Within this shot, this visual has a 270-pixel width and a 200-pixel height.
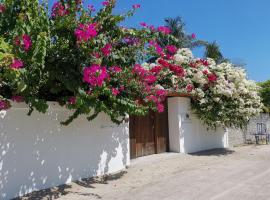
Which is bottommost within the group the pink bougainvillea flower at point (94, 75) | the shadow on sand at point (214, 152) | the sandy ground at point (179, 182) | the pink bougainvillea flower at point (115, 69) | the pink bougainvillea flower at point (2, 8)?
the sandy ground at point (179, 182)

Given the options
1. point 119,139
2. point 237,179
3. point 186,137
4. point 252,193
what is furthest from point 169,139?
point 252,193

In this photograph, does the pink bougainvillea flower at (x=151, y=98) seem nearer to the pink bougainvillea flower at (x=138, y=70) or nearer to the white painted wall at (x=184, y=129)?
the pink bougainvillea flower at (x=138, y=70)

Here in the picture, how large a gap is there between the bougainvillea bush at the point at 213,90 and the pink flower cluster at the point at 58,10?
20.9ft

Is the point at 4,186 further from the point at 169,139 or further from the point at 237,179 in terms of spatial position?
the point at 169,139

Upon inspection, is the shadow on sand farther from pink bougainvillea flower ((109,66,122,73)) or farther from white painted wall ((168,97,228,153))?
pink bougainvillea flower ((109,66,122,73))

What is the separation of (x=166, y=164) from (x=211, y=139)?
16.9 feet

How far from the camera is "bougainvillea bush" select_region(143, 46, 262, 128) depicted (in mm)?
15086

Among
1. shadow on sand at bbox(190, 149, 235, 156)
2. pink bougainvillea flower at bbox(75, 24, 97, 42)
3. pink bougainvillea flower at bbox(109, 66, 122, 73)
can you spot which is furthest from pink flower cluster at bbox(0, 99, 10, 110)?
shadow on sand at bbox(190, 149, 235, 156)

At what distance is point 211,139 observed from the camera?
1688 cm

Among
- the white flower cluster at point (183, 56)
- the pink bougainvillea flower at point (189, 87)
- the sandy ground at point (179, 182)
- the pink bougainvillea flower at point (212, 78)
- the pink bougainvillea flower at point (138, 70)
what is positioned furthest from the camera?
the white flower cluster at point (183, 56)

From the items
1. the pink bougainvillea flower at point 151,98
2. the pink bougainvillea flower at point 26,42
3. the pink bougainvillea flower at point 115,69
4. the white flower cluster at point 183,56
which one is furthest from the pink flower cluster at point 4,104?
the white flower cluster at point 183,56

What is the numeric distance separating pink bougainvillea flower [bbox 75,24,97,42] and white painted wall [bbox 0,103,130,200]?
6.34 ft

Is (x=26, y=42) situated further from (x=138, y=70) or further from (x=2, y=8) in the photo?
(x=138, y=70)

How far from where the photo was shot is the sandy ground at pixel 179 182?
8078 millimetres
